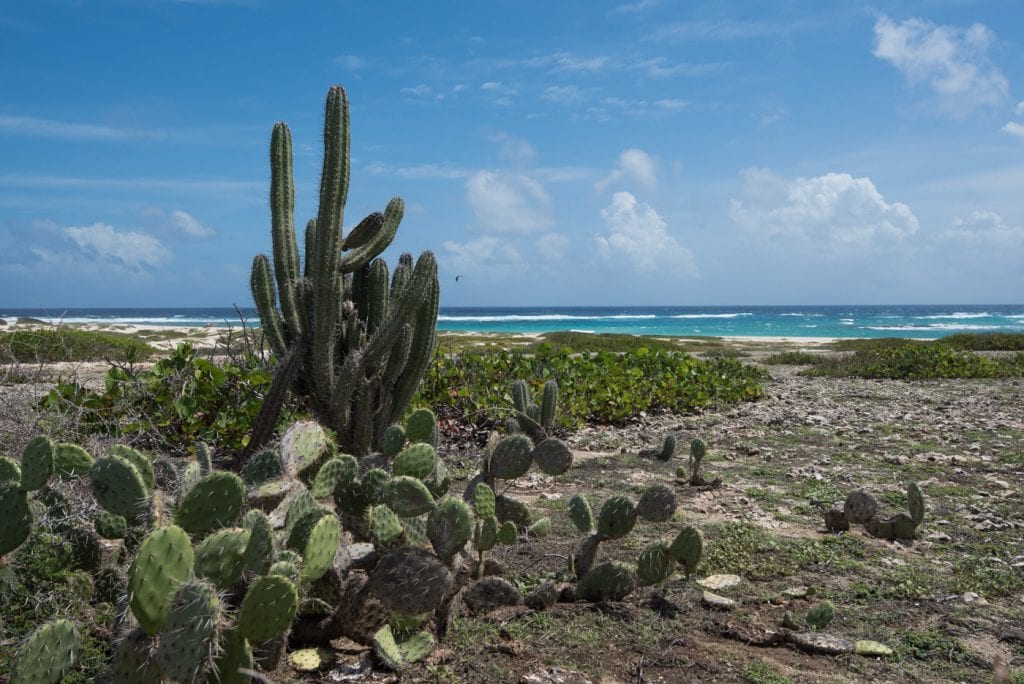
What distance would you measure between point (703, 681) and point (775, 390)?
1042 centimetres

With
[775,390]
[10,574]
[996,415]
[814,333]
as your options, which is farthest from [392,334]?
[814,333]

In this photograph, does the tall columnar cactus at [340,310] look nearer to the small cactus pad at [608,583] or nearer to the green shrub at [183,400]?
the green shrub at [183,400]

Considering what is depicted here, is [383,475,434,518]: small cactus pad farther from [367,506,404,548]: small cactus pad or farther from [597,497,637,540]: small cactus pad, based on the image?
[597,497,637,540]: small cactus pad

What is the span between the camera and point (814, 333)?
5606 centimetres

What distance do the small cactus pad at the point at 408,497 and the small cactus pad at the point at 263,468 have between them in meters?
0.56

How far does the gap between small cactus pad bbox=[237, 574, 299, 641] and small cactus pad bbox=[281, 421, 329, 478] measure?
964 mm

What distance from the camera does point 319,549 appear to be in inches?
92.4

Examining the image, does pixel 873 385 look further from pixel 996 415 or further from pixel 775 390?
pixel 996 415

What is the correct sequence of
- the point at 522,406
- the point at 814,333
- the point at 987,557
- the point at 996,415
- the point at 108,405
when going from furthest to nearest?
the point at 814,333, the point at 996,415, the point at 522,406, the point at 108,405, the point at 987,557

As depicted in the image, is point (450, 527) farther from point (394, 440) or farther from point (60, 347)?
point (60, 347)

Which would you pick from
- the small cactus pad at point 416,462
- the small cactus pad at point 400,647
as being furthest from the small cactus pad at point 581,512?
the small cactus pad at point 400,647

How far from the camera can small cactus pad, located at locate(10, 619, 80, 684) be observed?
2.12m

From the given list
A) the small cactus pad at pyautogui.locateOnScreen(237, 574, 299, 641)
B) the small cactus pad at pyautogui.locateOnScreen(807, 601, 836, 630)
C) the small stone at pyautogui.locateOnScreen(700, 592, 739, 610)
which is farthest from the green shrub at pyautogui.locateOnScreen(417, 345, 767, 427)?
the small cactus pad at pyautogui.locateOnScreen(237, 574, 299, 641)

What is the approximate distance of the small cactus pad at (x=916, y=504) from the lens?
424 centimetres
